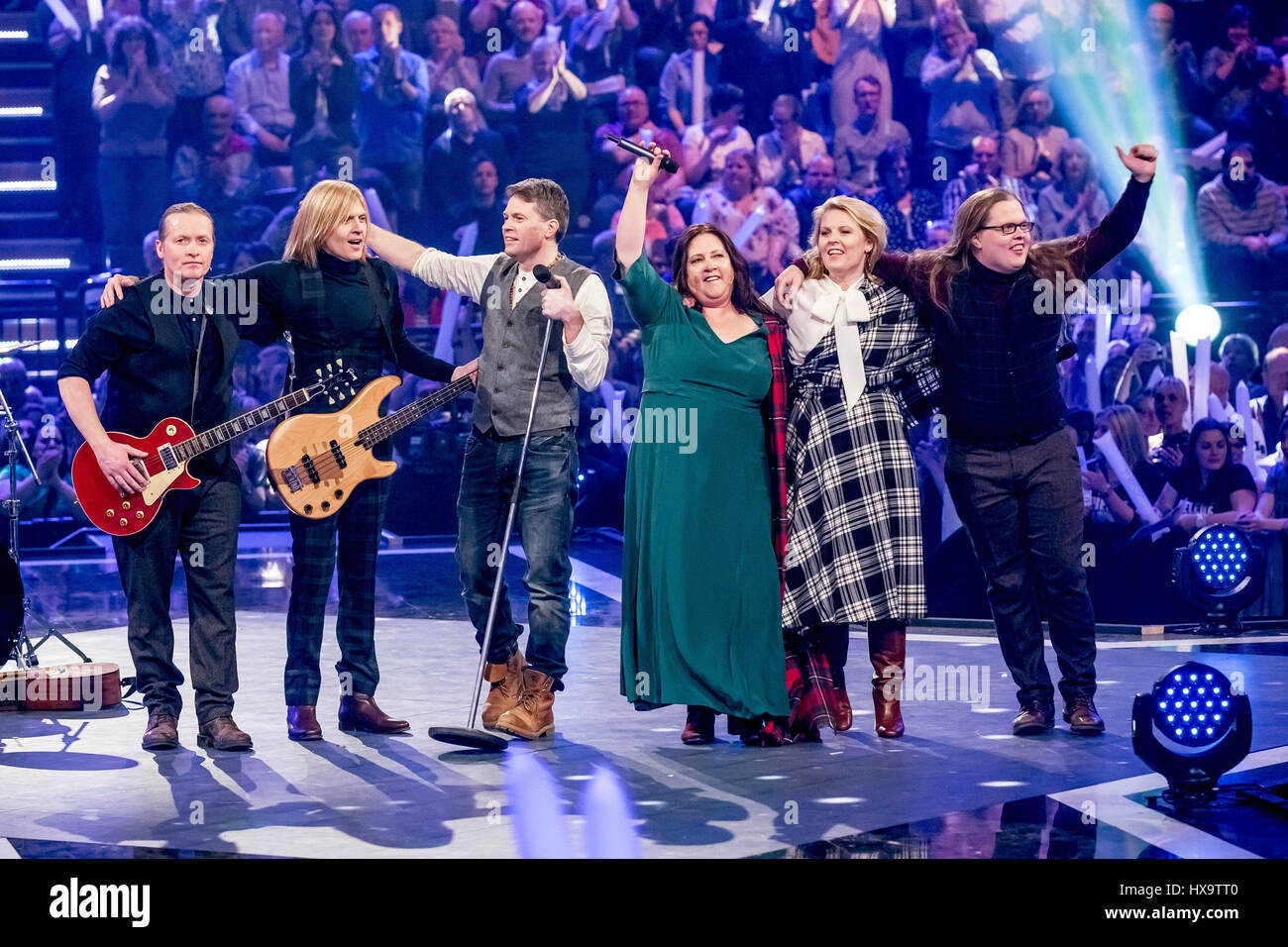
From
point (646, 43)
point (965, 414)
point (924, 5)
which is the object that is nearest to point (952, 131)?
point (924, 5)

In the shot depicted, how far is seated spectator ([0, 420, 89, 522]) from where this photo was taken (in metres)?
11.0

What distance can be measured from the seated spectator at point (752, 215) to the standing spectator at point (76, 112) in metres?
4.66

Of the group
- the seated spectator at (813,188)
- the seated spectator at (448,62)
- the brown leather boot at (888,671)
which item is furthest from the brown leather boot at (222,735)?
the seated spectator at (448,62)

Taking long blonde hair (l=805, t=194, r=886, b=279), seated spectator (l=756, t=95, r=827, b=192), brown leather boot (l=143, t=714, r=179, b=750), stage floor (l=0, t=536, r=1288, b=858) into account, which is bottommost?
stage floor (l=0, t=536, r=1288, b=858)

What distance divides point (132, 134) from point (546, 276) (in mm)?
8242

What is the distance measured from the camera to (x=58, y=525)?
37.8 feet

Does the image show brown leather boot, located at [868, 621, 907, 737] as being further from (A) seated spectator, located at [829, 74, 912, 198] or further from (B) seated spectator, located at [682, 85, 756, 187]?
(B) seated spectator, located at [682, 85, 756, 187]

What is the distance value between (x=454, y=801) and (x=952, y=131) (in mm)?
7757

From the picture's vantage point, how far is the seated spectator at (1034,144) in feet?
33.4

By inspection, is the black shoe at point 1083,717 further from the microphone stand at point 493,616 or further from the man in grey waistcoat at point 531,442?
the microphone stand at point 493,616

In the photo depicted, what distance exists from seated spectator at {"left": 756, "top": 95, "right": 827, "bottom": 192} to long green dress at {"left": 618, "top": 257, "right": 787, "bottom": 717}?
637 centimetres

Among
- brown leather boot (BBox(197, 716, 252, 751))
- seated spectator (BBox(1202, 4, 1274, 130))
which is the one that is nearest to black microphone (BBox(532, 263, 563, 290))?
brown leather boot (BBox(197, 716, 252, 751))
